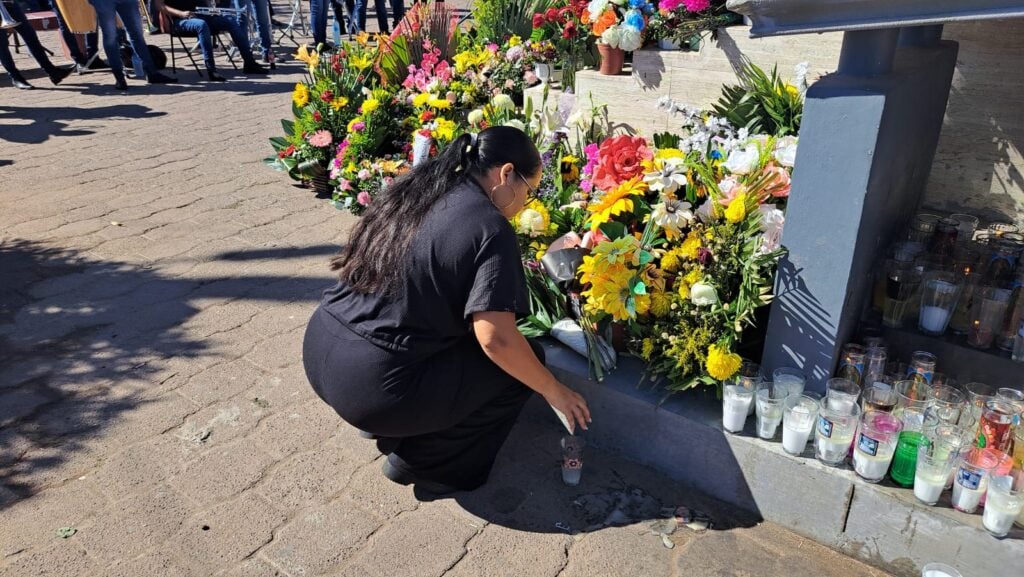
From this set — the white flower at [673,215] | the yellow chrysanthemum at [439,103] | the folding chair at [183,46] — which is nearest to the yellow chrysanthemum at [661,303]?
the white flower at [673,215]

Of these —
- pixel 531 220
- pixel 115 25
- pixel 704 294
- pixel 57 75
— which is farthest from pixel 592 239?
pixel 57 75

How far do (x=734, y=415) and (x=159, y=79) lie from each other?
8.82 metres

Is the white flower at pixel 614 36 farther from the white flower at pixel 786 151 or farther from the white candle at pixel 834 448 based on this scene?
the white candle at pixel 834 448

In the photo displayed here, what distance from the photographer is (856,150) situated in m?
2.10

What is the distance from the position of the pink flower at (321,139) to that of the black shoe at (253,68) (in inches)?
200

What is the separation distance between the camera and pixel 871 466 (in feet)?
7.09

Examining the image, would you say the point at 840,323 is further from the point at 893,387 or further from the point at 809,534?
the point at 809,534

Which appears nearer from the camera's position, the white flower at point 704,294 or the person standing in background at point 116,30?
the white flower at point 704,294

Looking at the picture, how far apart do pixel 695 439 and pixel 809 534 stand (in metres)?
0.43

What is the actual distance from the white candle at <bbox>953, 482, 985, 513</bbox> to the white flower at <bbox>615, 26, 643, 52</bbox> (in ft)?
8.83

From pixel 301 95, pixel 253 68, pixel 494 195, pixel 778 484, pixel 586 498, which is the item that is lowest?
pixel 586 498

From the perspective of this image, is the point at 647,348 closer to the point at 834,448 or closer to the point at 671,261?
the point at 671,261

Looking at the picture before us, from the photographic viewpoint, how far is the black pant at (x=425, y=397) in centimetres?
230

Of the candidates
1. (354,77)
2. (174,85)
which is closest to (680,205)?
(354,77)
